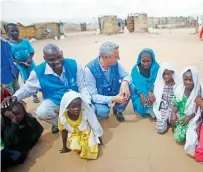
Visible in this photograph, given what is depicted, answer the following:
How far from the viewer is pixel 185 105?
2832 mm

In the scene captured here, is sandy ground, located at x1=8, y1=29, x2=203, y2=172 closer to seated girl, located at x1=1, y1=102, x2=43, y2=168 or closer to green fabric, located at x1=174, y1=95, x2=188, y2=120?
seated girl, located at x1=1, y1=102, x2=43, y2=168

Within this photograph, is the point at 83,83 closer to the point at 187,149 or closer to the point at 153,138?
the point at 153,138

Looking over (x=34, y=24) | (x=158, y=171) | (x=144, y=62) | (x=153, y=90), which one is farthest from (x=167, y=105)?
(x=34, y=24)

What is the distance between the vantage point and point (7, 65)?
3564 millimetres

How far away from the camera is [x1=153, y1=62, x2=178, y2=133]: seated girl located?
3.10m

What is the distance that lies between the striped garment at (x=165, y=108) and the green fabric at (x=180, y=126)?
171 mm

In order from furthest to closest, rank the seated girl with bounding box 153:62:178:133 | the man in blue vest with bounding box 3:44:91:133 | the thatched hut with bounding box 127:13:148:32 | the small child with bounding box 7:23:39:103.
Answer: the thatched hut with bounding box 127:13:148:32
the small child with bounding box 7:23:39:103
the seated girl with bounding box 153:62:178:133
the man in blue vest with bounding box 3:44:91:133

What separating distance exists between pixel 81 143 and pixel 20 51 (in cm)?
241

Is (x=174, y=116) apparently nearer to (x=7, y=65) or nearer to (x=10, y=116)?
(x=10, y=116)

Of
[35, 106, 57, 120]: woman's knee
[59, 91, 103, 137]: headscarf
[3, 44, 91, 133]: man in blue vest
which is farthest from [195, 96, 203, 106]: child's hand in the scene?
[35, 106, 57, 120]: woman's knee

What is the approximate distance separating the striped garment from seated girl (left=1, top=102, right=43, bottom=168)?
1.71 m

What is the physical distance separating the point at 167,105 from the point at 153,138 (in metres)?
0.51

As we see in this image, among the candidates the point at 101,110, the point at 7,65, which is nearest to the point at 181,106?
the point at 101,110

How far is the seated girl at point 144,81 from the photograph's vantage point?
3.40 meters
